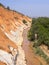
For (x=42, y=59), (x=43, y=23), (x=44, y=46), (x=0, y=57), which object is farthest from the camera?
(x=43, y=23)

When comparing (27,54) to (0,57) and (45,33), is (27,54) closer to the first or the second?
(45,33)

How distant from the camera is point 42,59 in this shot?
33750 millimetres

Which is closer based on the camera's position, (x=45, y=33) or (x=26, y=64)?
(x=26, y=64)

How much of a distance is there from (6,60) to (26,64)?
207 inches

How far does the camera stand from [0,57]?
997 inches

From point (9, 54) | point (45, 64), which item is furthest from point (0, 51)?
point (45, 64)

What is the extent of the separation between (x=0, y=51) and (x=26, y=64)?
14.9 feet

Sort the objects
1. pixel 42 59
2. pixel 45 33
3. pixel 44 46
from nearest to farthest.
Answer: pixel 42 59 < pixel 44 46 < pixel 45 33

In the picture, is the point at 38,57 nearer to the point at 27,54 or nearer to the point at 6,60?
the point at 27,54

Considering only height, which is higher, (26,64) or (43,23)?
(43,23)

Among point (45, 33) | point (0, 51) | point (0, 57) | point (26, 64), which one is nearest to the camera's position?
point (0, 57)

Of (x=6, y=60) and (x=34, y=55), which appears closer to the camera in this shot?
(x=6, y=60)

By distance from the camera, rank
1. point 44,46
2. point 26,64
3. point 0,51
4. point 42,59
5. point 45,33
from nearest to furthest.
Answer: point 0,51, point 26,64, point 42,59, point 44,46, point 45,33

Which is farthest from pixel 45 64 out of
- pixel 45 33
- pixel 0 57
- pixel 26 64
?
pixel 45 33
